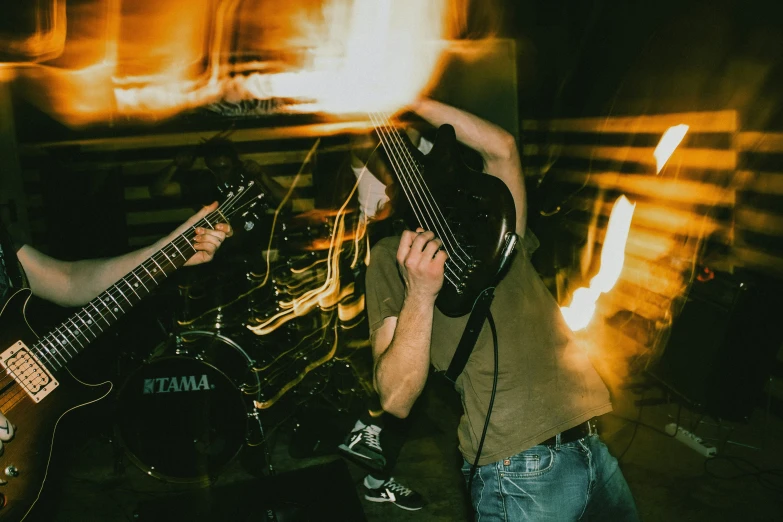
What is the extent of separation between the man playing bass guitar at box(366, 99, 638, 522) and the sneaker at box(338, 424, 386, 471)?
7.18 feet

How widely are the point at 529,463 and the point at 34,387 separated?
2346 millimetres

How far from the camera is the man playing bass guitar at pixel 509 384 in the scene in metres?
1.56

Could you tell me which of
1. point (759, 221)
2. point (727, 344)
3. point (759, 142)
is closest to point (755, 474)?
point (727, 344)

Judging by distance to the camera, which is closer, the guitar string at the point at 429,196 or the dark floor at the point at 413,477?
the guitar string at the point at 429,196

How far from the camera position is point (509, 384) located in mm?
1657

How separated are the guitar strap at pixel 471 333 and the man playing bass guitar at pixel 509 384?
0.05m

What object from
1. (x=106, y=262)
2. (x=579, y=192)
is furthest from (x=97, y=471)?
(x=579, y=192)

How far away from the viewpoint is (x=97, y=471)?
4156mm

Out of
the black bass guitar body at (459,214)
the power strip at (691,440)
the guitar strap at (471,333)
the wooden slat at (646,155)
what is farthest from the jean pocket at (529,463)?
the wooden slat at (646,155)

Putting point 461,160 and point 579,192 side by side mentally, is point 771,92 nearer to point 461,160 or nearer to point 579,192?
point 579,192

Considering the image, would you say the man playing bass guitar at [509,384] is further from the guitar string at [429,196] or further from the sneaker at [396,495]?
the sneaker at [396,495]

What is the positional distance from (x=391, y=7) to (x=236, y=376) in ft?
12.9

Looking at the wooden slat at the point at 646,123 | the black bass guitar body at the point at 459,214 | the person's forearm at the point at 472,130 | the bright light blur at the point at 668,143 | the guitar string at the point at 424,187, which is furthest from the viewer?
the bright light blur at the point at 668,143

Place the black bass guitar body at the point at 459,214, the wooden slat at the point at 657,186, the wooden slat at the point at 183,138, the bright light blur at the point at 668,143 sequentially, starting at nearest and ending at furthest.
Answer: the black bass guitar body at the point at 459,214 → the wooden slat at the point at 657,186 → the bright light blur at the point at 668,143 → the wooden slat at the point at 183,138
